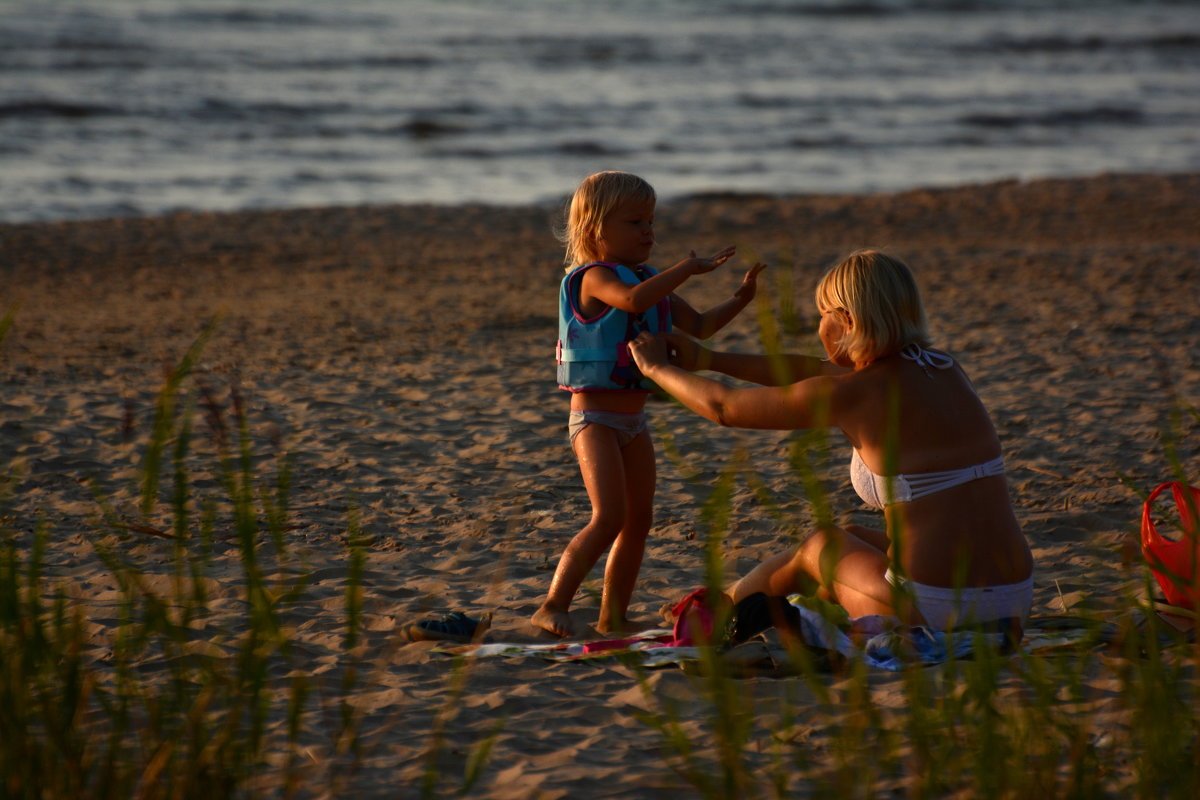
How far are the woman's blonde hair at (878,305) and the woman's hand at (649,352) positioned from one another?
46 centimetres

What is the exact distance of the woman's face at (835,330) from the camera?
3.20 metres

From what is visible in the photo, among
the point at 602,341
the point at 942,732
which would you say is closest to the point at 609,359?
the point at 602,341

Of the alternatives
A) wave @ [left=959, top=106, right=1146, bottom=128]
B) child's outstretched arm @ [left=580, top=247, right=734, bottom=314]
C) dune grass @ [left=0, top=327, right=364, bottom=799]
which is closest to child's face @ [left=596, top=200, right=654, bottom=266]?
child's outstretched arm @ [left=580, top=247, right=734, bottom=314]

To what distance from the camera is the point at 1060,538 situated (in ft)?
14.8

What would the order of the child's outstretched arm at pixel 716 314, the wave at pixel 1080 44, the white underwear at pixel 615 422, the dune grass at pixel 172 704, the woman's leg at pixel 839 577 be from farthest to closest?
the wave at pixel 1080 44, the white underwear at pixel 615 422, the child's outstretched arm at pixel 716 314, the woman's leg at pixel 839 577, the dune grass at pixel 172 704

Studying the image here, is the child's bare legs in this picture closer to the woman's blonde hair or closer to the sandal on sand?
the sandal on sand

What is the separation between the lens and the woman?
10.1 feet

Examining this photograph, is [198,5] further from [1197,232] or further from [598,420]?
[598,420]

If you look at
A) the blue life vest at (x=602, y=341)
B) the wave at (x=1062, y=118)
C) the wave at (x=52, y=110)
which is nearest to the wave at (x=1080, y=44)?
the wave at (x=1062, y=118)

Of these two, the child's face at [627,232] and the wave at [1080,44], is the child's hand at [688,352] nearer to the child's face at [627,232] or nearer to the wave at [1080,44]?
the child's face at [627,232]

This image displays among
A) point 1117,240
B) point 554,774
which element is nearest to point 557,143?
point 1117,240

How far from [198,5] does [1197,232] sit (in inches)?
944

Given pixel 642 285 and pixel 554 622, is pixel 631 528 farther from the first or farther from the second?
pixel 642 285

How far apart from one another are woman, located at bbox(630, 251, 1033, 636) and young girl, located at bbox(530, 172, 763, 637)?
0.36m
